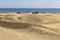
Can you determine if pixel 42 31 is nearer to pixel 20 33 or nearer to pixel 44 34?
pixel 44 34

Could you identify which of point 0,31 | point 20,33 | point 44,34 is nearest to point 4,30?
point 0,31

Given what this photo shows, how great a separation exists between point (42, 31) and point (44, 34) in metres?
0.40

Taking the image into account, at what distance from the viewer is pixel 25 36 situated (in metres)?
8.61

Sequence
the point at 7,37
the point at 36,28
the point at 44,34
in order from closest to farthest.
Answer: the point at 7,37 < the point at 44,34 < the point at 36,28

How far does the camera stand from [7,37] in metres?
8.34

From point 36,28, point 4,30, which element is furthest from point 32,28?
point 4,30

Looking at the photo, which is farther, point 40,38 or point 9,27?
point 9,27

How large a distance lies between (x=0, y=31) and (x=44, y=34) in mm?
2295

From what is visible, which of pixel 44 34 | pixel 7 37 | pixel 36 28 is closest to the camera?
pixel 7 37

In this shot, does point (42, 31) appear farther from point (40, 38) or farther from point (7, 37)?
point (7, 37)

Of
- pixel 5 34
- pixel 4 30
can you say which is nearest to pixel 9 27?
pixel 4 30

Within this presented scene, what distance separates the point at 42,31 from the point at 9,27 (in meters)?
2.01

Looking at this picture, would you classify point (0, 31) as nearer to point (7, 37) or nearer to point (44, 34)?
point (7, 37)

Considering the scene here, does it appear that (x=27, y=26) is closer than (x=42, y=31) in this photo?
No
